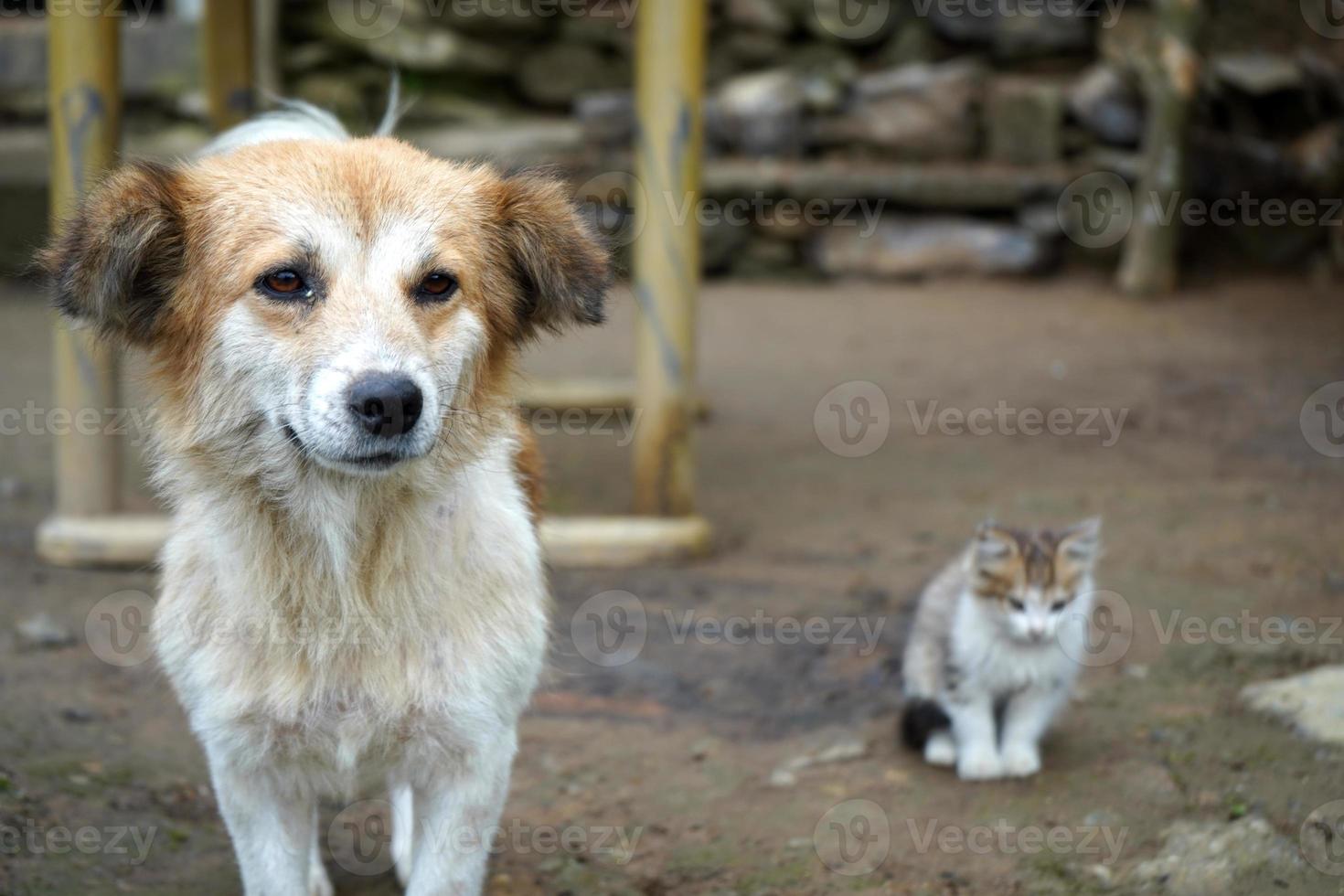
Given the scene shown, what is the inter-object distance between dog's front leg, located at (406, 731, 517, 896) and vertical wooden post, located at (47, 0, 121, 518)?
287 cm

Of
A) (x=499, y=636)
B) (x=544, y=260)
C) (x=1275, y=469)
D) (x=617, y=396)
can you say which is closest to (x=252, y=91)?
(x=617, y=396)

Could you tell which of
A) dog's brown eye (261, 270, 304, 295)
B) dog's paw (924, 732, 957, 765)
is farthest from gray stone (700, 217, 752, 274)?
dog's brown eye (261, 270, 304, 295)

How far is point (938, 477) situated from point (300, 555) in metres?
4.16

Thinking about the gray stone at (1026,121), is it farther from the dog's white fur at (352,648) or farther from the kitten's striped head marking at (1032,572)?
the dog's white fur at (352,648)

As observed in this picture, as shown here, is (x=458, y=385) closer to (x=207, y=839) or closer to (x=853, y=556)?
(x=207, y=839)

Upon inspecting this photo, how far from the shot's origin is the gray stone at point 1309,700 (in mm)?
3885

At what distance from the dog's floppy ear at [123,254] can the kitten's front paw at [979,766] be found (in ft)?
8.05

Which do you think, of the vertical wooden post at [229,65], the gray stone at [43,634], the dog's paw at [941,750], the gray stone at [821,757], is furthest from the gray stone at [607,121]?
the dog's paw at [941,750]

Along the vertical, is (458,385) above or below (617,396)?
above

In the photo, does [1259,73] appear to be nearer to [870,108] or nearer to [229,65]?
[870,108]

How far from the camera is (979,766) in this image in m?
3.94

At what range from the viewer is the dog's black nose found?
8.67ft

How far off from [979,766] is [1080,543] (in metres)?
0.72

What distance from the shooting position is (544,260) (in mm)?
3195
